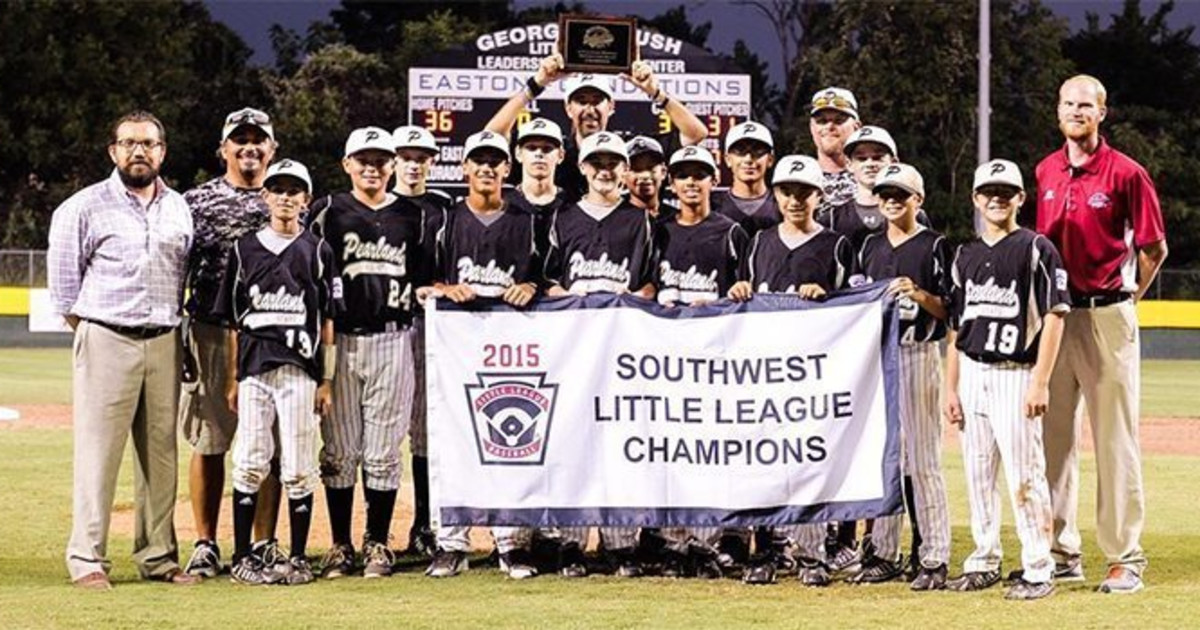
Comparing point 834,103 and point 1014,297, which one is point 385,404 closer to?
point 834,103

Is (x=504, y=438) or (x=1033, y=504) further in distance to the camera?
(x=504, y=438)

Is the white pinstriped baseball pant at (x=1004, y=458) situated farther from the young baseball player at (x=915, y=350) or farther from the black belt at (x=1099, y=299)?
the black belt at (x=1099, y=299)

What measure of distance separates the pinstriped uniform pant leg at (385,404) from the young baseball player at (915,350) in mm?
2284

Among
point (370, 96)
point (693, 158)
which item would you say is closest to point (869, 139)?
point (693, 158)

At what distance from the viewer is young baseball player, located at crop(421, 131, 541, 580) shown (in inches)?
362

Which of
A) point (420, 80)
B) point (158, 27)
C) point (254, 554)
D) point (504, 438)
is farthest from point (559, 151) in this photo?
point (158, 27)

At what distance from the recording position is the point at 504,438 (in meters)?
9.28

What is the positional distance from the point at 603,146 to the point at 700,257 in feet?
2.33

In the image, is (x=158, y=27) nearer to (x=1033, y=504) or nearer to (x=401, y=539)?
(x=401, y=539)

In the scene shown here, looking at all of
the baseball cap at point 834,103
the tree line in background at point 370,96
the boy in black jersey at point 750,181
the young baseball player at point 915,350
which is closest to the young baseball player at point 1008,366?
the young baseball player at point 915,350

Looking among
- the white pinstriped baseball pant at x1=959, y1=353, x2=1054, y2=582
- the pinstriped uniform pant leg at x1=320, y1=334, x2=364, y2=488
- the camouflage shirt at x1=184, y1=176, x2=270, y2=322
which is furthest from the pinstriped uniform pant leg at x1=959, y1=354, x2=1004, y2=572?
the camouflage shirt at x1=184, y1=176, x2=270, y2=322

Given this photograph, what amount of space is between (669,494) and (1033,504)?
68.0 inches

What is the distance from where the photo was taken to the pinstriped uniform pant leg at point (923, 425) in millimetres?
8898

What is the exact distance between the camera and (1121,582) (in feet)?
28.2
